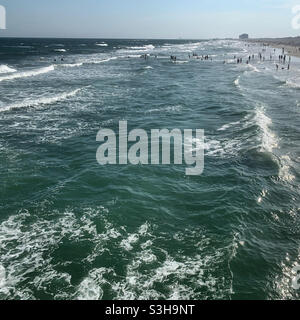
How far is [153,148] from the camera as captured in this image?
28.5 metres

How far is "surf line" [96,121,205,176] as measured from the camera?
25.8m

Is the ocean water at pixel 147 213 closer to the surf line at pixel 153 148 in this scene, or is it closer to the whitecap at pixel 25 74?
the surf line at pixel 153 148

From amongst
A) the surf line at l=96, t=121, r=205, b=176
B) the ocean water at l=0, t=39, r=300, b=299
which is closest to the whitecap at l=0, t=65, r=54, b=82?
the ocean water at l=0, t=39, r=300, b=299

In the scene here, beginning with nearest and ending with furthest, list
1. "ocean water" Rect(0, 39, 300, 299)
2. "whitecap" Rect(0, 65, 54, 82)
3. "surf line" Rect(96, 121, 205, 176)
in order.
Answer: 1. "ocean water" Rect(0, 39, 300, 299)
2. "surf line" Rect(96, 121, 205, 176)
3. "whitecap" Rect(0, 65, 54, 82)

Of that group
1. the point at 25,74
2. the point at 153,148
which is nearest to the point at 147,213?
the point at 153,148

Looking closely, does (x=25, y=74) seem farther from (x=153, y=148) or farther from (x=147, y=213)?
(x=147, y=213)

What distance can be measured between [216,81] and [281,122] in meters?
32.4

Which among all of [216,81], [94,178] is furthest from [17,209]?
[216,81]

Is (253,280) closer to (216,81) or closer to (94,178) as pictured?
(94,178)

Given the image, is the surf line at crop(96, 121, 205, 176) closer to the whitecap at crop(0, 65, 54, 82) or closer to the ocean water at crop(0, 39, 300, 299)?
the ocean water at crop(0, 39, 300, 299)

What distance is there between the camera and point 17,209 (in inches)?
746

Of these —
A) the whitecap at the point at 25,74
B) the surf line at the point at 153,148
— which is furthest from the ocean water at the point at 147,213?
the whitecap at the point at 25,74

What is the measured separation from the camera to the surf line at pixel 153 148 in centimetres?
2577

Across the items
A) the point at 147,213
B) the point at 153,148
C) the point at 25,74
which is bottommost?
the point at 147,213
